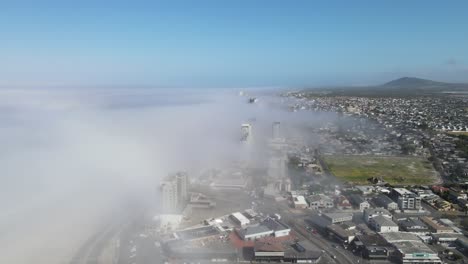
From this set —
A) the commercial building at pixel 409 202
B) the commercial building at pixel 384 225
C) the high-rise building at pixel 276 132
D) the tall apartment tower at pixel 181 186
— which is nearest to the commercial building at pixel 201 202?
the tall apartment tower at pixel 181 186

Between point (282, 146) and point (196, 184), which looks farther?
point (282, 146)

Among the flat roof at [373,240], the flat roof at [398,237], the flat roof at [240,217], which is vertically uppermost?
the flat roof at [240,217]

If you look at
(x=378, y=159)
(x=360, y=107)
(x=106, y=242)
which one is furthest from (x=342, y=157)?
(x=360, y=107)

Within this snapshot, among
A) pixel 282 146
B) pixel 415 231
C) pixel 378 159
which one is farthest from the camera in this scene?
pixel 282 146

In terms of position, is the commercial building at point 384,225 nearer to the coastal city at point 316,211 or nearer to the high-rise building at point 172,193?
the coastal city at point 316,211

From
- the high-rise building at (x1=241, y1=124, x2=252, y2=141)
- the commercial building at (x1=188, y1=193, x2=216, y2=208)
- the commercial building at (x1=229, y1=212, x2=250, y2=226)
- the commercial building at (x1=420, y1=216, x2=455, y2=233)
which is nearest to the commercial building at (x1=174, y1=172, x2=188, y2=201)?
the commercial building at (x1=188, y1=193, x2=216, y2=208)

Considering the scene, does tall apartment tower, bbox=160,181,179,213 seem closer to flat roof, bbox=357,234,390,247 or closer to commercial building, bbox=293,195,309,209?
commercial building, bbox=293,195,309,209

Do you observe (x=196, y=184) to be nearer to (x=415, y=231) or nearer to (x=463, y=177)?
(x=415, y=231)

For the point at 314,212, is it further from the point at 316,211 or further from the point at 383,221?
the point at 383,221
